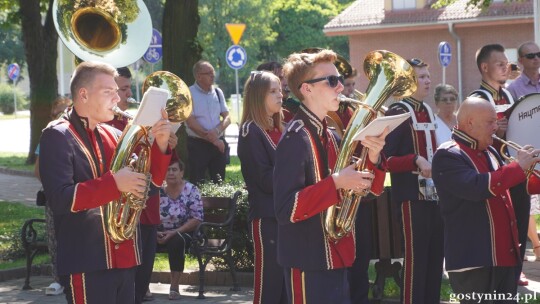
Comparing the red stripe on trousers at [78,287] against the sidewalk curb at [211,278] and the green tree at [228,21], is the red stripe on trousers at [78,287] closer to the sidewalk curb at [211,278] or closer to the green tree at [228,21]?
the sidewalk curb at [211,278]

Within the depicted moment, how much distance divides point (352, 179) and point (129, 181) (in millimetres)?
1105

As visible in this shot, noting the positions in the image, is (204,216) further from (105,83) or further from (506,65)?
(105,83)

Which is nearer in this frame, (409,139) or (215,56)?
(409,139)

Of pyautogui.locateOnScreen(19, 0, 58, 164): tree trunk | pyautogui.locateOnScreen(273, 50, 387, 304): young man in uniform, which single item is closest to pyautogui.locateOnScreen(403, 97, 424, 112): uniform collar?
pyautogui.locateOnScreen(273, 50, 387, 304): young man in uniform

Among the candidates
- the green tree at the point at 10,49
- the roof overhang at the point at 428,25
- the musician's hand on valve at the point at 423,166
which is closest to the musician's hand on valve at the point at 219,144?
the musician's hand on valve at the point at 423,166

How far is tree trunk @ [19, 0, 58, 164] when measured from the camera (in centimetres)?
2188

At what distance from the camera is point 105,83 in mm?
5422

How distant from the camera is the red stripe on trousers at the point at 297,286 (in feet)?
17.4

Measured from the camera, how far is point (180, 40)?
13234 mm

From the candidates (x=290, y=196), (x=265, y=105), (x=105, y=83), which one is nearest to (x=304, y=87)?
(x=290, y=196)

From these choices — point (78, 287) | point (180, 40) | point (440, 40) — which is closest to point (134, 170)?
point (78, 287)

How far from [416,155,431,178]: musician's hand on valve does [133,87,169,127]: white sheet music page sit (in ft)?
8.28

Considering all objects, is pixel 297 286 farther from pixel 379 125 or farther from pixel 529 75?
pixel 529 75

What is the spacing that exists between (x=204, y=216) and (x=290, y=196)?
16.8ft
